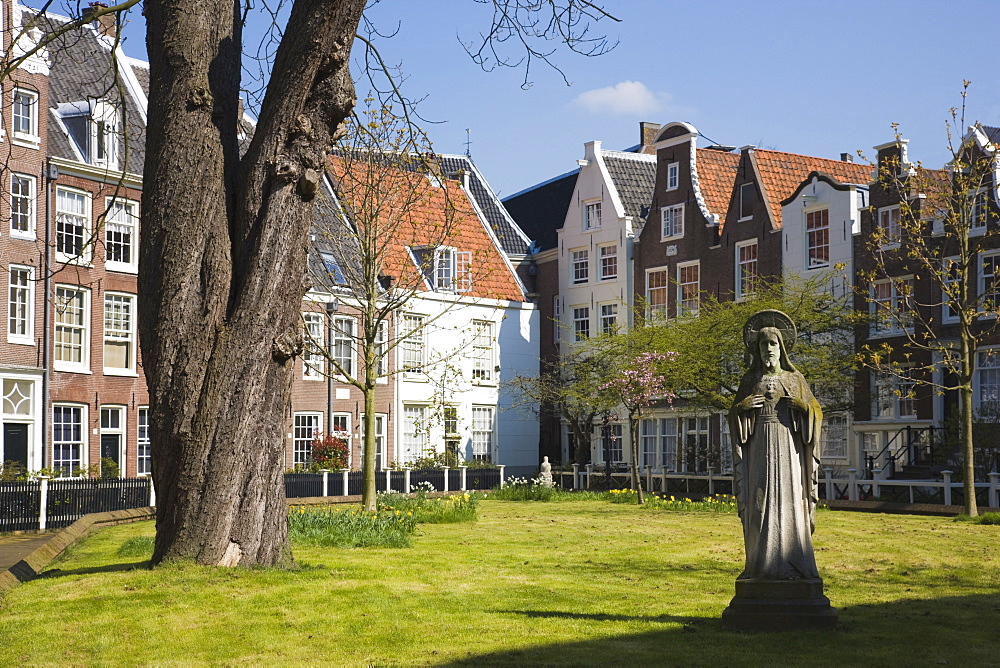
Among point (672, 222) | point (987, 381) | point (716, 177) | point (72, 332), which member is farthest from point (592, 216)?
point (72, 332)

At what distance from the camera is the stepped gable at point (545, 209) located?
50.4 metres

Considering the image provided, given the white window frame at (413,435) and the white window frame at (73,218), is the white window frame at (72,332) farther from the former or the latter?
the white window frame at (413,435)

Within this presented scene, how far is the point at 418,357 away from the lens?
4481 cm

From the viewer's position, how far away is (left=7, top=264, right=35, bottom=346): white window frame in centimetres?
3152

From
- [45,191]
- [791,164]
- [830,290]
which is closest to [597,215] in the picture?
[791,164]

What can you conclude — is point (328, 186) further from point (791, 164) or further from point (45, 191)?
point (791, 164)

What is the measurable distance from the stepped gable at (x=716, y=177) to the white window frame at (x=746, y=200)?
1.92 metres

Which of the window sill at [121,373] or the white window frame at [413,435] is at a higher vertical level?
the window sill at [121,373]

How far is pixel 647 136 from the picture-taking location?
51.3 m

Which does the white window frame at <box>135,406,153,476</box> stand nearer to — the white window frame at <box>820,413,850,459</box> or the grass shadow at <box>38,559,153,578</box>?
the white window frame at <box>820,413,850,459</box>

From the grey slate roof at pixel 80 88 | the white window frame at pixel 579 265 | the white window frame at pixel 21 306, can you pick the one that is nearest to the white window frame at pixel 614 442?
the white window frame at pixel 579 265

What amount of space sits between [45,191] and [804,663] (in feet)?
95.8

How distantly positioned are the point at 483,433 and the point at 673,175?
521 inches

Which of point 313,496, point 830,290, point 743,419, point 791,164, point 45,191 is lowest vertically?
point 313,496
